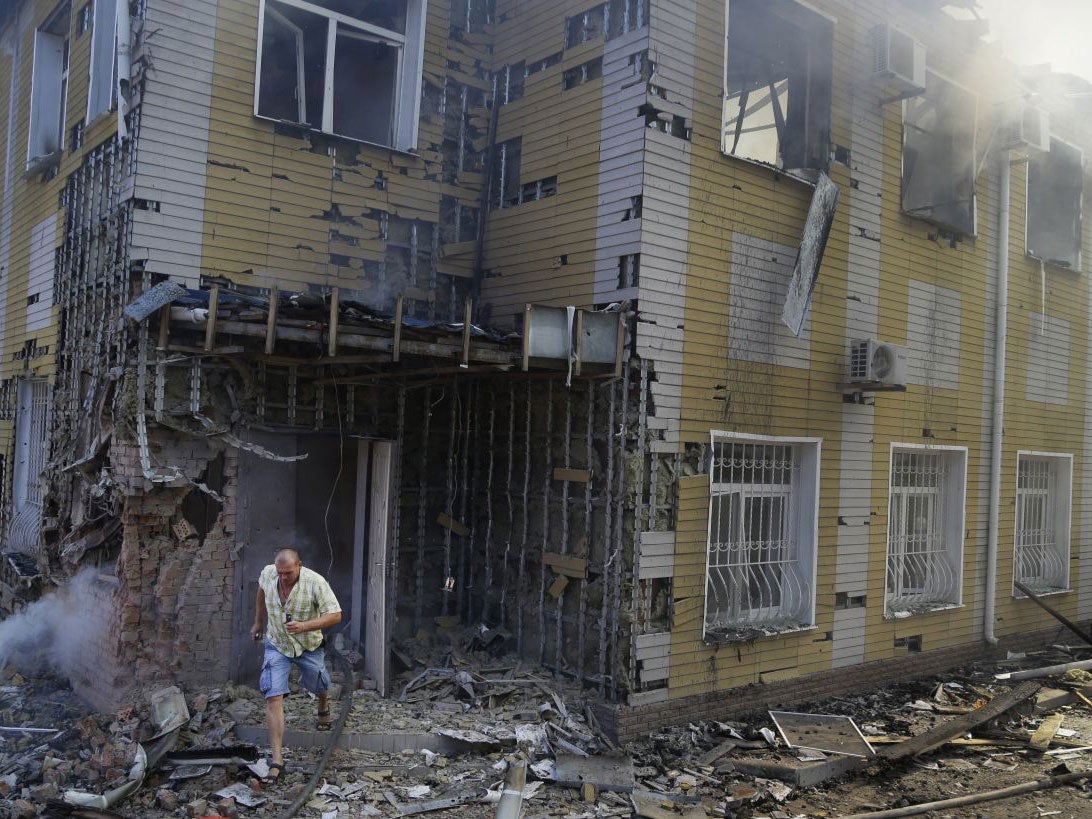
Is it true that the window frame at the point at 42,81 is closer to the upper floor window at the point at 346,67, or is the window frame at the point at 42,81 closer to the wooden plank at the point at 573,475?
the upper floor window at the point at 346,67

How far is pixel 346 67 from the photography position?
369 inches

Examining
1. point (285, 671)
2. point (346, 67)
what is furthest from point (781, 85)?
point (285, 671)

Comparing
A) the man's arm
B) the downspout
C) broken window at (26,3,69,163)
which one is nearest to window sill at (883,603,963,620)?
the downspout

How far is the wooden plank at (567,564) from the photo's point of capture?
27.0ft

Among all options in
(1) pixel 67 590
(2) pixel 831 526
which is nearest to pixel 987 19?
(2) pixel 831 526

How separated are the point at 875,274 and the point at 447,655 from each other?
6.43 m

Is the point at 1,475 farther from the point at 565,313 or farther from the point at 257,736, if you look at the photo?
the point at 565,313

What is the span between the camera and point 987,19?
1133 cm

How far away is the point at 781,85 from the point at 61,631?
31.2ft

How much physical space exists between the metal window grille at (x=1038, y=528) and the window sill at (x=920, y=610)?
2171mm

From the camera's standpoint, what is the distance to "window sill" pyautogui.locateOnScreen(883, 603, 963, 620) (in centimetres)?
1021

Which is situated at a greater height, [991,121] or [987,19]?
[987,19]

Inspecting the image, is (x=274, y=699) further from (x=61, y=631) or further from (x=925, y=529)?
(x=925, y=529)

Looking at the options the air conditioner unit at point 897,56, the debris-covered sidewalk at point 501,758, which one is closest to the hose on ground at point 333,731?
the debris-covered sidewalk at point 501,758
